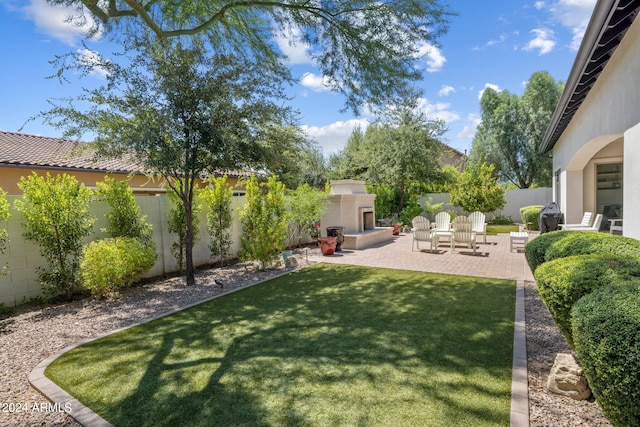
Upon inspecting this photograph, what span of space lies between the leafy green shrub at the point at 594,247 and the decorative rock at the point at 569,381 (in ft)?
5.20

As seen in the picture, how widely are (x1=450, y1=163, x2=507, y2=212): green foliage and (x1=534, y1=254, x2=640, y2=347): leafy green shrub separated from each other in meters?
15.0

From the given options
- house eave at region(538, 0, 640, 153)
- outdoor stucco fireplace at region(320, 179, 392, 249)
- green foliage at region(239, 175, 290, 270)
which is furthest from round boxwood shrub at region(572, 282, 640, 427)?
outdoor stucco fireplace at region(320, 179, 392, 249)

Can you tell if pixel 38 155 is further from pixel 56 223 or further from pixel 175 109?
pixel 175 109

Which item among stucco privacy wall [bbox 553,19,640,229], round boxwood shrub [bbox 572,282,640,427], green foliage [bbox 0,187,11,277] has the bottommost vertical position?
round boxwood shrub [bbox 572,282,640,427]

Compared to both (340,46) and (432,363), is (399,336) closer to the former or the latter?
(432,363)

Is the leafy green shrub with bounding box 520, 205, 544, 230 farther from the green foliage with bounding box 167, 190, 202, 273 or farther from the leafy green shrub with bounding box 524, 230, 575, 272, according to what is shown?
the green foliage with bounding box 167, 190, 202, 273

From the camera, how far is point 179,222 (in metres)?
8.37

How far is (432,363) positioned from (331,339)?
131 centimetres

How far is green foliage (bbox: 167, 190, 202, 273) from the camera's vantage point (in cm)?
831

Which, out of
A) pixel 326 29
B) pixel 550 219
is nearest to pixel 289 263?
pixel 326 29

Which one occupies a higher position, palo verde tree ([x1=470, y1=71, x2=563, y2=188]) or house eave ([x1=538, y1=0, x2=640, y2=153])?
palo verde tree ([x1=470, y1=71, x2=563, y2=188])

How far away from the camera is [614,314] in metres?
2.06

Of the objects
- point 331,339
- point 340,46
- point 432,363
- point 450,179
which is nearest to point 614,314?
point 432,363

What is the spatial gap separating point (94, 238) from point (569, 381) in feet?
27.0
